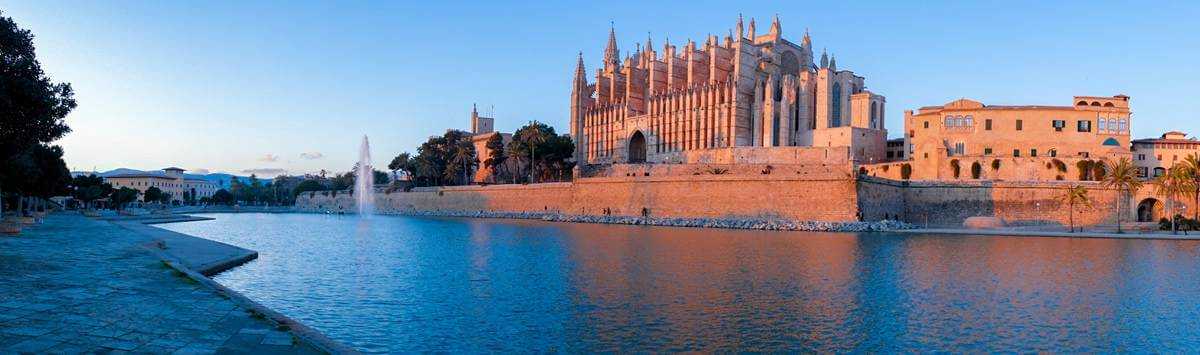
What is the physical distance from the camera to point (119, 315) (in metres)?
8.44

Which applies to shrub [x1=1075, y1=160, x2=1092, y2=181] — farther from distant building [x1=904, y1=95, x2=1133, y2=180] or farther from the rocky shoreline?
the rocky shoreline

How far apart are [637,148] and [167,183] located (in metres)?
91.0

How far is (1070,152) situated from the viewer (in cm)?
4888

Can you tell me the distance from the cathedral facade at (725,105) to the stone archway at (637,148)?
96mm

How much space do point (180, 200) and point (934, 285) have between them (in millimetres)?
136854

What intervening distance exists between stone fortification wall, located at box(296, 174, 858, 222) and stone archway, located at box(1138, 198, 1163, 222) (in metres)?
16.7

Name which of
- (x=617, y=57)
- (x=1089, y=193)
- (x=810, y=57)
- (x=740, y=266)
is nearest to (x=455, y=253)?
(x=740, y=266)

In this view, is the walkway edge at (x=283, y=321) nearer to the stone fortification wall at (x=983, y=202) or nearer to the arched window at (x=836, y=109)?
the stone fortification wall at (x=983, y=202)

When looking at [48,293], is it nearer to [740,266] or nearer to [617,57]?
[740,266]

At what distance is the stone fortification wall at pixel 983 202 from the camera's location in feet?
139

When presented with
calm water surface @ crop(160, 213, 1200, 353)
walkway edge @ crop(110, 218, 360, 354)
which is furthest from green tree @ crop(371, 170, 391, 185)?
walkway edge @ crop(110, 218, 360, 354)

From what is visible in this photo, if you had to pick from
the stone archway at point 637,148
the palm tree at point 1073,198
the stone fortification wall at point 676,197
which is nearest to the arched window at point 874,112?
the stone fortification wall at point 676,197

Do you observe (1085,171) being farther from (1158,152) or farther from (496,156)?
(496,156)

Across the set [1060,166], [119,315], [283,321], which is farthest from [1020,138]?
[119,315]
